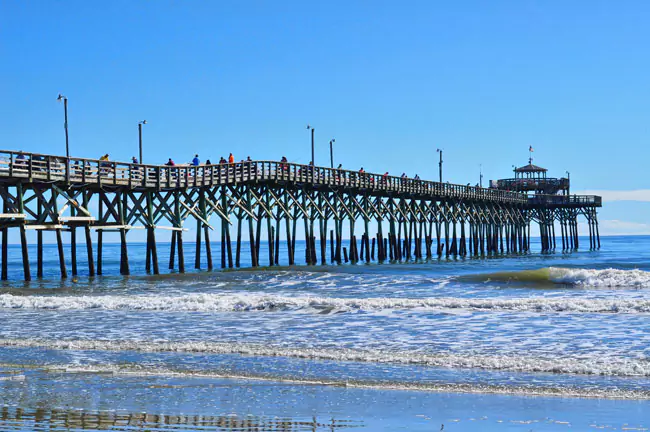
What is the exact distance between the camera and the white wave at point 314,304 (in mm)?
18578

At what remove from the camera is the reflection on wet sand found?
7844 millimetres

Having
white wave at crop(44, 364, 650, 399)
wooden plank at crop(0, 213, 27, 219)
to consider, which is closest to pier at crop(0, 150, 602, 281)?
wooden plank at crop(0, 213, 27, 219)

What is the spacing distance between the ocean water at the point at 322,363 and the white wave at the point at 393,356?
31mm

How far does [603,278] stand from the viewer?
27.0 metres

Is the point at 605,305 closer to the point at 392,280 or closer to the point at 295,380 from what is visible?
the point at 295,380

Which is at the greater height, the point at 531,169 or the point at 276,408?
the point at 531,169

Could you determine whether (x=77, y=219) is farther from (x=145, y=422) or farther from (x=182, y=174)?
(x=145, y=422)

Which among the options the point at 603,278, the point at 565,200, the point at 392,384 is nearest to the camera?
the point at 392,384

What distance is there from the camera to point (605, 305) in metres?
18.5

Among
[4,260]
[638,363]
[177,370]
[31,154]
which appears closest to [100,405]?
[177,370]

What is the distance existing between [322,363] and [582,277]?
17940 millimetres

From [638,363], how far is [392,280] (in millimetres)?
19187

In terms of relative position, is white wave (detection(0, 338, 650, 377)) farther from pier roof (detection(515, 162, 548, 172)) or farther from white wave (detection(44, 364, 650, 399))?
pier roof (detection(515, 162, 548, 172))

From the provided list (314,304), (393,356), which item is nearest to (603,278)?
(314,304)
